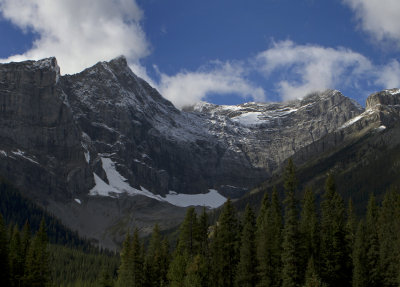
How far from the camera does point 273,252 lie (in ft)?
221

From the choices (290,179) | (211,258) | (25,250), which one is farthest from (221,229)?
(25,250)

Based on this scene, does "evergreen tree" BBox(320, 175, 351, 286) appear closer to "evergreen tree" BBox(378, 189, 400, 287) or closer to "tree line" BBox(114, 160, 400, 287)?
"tree line" BBox(114, 160, 400, 287)

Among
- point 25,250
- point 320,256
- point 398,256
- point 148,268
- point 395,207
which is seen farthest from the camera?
point 25,250

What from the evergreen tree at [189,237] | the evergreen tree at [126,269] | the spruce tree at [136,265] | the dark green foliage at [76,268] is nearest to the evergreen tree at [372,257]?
the evergreen tree at [189,237]

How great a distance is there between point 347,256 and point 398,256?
8942 mm

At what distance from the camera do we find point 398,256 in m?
66.9

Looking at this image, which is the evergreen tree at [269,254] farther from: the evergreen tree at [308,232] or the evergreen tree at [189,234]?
the evergreen tree at [189,234]

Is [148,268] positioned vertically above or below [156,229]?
below

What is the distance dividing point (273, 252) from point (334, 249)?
11.1 m

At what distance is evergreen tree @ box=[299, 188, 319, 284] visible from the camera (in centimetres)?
6616

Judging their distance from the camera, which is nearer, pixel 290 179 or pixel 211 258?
pixel 290 179

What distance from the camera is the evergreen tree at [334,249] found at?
7150cm

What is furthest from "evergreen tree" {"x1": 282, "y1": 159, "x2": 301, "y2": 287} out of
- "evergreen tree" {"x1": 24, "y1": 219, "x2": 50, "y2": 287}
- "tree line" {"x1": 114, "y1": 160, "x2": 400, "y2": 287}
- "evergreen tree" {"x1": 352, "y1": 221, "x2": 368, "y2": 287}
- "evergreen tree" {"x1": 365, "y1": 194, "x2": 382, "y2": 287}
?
"evergreen tree" {"x1": 24, "y1": 219, "x2": 50, "y2": 287}

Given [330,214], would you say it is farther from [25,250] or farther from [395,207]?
[25,250]
